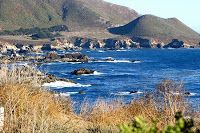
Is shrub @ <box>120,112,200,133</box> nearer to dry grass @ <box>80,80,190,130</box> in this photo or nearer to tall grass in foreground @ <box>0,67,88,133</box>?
tall grass in foreground @ <box>0,67,88,133</box>

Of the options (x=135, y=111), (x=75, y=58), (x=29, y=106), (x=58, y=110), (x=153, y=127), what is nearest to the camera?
(x=153, y=127)

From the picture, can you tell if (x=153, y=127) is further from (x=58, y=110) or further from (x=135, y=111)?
(x=135, y=111)

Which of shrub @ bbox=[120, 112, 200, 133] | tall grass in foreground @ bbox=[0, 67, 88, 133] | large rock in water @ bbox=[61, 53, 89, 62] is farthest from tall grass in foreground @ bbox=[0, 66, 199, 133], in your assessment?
large rock in water @ bbox=[61, 53, 89, 62]

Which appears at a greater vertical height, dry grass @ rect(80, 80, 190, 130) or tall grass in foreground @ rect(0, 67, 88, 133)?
tall grass in foreground @ rect(0, 67, 88, 133)

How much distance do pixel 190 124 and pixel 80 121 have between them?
394 inches

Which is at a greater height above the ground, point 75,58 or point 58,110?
point 58,110

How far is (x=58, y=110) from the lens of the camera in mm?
15297

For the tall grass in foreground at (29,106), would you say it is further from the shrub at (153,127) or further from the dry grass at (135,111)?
the shrub at (153,127)

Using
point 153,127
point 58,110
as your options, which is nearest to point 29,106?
point 58,110

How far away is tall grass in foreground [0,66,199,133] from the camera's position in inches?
478

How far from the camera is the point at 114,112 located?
1589cm

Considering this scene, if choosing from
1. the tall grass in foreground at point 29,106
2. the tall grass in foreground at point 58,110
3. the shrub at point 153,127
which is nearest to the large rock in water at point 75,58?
the tall grass in foreground at point 58,110

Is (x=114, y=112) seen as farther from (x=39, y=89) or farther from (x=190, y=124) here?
(x=190, y=124)

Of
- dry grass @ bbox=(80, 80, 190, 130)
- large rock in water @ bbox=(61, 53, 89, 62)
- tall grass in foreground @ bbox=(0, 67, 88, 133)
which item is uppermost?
tall grass in foreground @ bbox=(0, 67, 88, 133)
